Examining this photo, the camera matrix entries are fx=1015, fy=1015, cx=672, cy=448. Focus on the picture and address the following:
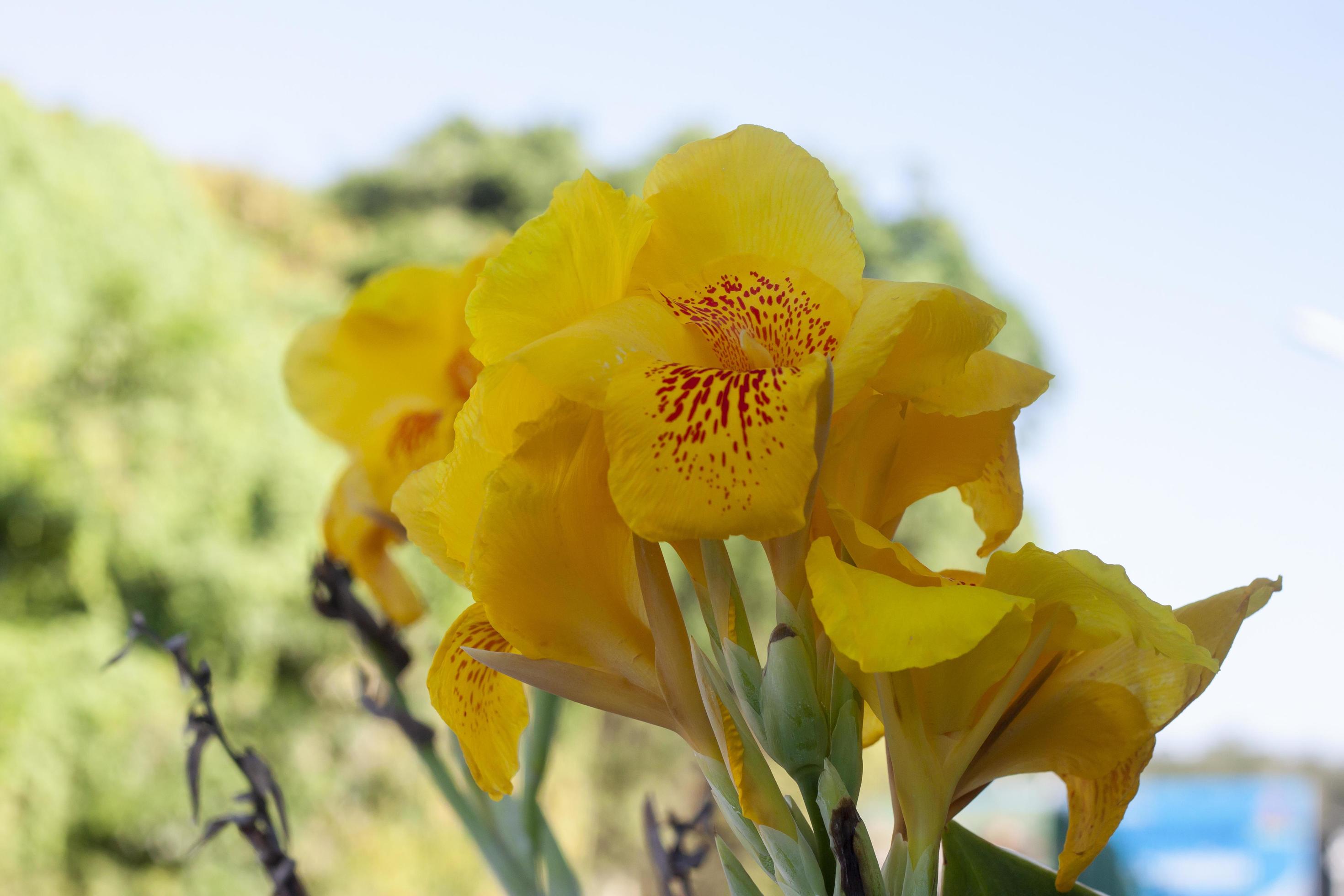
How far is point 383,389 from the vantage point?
57 centimetres

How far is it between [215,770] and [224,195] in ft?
16.8

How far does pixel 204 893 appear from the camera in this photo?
3.86m

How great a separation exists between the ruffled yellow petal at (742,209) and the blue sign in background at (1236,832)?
4.67ft

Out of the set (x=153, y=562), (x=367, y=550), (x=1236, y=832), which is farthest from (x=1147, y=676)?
(x=153, y=562)

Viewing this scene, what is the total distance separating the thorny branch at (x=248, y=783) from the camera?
1.19ft

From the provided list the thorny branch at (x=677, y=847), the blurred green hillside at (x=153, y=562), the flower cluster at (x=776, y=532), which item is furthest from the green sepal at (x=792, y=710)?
the blurred green hillside at (x=153, y=562)

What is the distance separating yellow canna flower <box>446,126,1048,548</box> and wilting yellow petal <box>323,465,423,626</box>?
0.98ft

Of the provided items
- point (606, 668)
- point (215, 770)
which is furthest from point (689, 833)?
point (215, 770)

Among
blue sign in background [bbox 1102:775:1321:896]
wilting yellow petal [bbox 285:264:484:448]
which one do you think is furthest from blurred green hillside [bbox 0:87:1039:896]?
wilting yellow petal [bbox 285:264:484:448]

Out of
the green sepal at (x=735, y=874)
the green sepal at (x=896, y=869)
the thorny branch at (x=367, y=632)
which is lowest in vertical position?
the thorny branch at (x=367, y=632)

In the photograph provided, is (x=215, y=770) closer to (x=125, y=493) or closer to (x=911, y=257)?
(x=125, y=493)

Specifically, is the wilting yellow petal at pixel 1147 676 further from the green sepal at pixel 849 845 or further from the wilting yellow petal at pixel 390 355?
the wilting yellow petal at pixel 390 355

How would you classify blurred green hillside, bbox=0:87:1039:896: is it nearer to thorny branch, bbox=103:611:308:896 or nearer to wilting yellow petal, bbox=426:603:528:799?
thorny branch, bbox=103:611:308:896

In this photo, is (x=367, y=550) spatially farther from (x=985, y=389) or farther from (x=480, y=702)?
(x=985, y=389)
